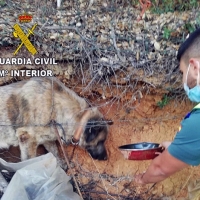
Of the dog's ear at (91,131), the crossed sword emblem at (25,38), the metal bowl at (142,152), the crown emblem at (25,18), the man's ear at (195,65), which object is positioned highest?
the crown emblem at (25,18)

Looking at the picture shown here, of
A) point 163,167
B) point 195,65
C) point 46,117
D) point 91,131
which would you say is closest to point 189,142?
point 163,167

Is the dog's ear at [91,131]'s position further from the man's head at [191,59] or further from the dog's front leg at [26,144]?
the man's head at [191,59]

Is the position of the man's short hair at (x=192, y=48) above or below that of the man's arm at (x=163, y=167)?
above

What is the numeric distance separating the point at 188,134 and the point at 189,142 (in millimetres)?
52

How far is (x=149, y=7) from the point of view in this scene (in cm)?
514

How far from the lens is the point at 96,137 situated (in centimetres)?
455

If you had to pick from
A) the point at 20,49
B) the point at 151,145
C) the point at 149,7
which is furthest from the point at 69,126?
the point at 149,7

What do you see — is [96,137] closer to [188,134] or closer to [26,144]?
[26,144]

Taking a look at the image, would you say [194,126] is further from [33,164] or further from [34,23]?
[34,23]

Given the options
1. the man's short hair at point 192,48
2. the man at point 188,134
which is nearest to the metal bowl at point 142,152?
the man at point 188,134

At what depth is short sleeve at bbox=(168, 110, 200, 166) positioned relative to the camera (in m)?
2.34

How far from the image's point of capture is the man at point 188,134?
2361 millimetres

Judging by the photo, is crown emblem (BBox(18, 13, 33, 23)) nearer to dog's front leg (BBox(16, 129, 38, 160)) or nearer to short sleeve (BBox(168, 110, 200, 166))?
dog's front leg (BBox(16, 129, 38, 160))

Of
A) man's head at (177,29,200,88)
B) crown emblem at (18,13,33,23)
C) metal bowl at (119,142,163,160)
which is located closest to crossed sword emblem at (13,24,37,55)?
crown emblem at (18,13,33,23)
